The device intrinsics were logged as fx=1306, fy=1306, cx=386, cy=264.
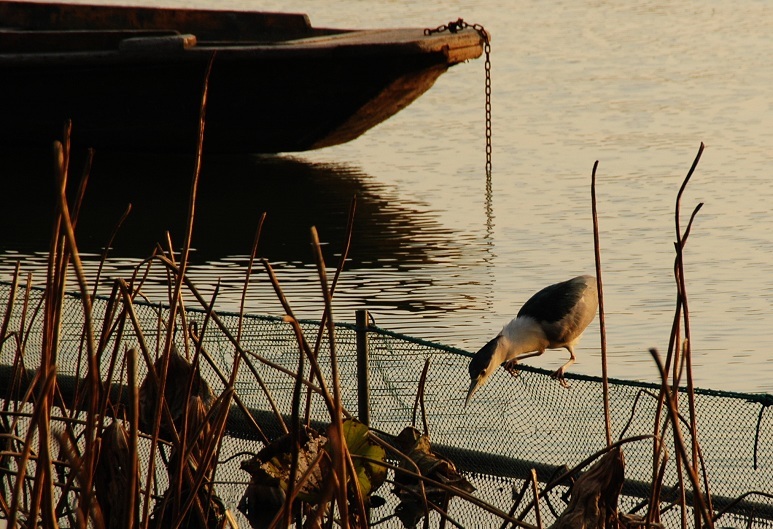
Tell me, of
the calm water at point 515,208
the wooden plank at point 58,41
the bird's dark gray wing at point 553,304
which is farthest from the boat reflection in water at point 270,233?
the bird's dark gray wing at point 553,304

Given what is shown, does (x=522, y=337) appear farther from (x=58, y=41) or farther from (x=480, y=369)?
(x=58, y=41)

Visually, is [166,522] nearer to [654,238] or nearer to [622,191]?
[654,238]

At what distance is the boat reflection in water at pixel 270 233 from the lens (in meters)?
7.03

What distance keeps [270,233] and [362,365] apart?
5.26 metres

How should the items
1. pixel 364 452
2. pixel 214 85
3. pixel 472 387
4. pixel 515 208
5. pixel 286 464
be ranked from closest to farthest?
pixel 364 452 → pixel 286 464 → pixel 472 387 → pixel 515 208 → pixel 214 85

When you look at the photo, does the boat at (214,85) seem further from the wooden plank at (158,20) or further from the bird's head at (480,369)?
the bird's head at (480,369)

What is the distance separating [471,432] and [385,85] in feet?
21.8

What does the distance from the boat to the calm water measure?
15.1 inches

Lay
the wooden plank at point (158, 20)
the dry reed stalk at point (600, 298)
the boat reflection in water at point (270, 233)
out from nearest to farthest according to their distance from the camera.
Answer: the dry reed stalk at point (600, 298)
the boat reflection in water at point (270, 233)
the wooden plank at point (158, 20)

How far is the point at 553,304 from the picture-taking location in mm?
4723

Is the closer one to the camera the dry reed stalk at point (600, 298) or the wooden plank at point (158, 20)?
the dry reed stalk at point (600, 298)

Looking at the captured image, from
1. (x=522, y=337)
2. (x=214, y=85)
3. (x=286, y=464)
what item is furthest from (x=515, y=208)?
(x=286, y=464)

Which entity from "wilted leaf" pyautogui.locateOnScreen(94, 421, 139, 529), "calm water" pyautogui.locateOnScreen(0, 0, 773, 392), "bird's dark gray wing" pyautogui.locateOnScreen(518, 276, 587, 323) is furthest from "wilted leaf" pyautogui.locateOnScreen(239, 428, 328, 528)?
"calm water" pyautogui.locateOnScreen(0, 0, 773, 392)

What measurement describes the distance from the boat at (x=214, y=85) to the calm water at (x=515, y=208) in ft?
1.26
